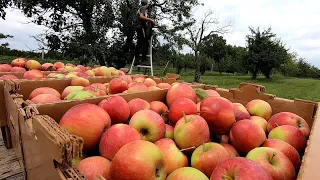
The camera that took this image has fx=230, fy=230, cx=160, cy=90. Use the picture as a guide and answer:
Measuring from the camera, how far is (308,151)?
0.67 meters

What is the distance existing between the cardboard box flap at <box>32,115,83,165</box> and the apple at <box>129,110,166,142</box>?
507 mm

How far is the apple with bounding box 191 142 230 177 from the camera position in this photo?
0.93 metres

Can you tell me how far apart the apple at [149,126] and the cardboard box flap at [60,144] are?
0.51m

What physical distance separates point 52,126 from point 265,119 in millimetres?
1427

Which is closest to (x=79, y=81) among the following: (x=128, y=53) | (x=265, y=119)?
(x=265, y=119)

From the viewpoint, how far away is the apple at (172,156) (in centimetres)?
97

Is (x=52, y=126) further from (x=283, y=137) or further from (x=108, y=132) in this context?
(x=283, y=137)

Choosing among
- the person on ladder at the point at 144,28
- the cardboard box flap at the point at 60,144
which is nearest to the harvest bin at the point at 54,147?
the cardboard box flap at the point at 60,144

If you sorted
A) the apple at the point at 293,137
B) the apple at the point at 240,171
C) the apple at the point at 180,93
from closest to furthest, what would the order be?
1. the apple at the point at 240,171
2. the apple at the point at 293,137
3. the apple at the point at 180,93

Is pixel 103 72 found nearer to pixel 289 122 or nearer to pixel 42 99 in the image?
pixel 42 99

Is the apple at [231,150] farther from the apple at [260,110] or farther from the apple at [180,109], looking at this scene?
the apple at [260,110]

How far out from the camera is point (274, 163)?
0.93 m

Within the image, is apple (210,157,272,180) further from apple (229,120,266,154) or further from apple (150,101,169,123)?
apple (150,101,169,123)

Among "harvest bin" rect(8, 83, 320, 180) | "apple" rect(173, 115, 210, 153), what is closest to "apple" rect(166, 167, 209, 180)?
"apple" rect(173, 115, 210, 153)
